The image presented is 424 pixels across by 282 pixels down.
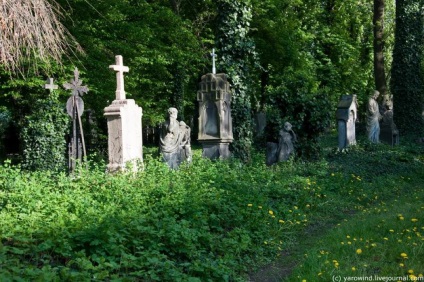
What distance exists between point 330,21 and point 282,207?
24529mm

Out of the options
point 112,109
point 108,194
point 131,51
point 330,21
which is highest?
point 330,21

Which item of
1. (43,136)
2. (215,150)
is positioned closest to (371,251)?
(215,150)

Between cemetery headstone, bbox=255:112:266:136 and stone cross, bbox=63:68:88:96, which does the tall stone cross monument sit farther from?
cemetery headstone, bbox=255:112:266:136

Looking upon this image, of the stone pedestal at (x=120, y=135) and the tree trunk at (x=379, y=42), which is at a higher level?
the tree trunk at (x=379, y=42)

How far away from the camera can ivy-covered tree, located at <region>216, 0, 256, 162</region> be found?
544 inches

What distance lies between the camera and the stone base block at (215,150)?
12172 mm

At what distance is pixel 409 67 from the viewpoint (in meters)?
21.1

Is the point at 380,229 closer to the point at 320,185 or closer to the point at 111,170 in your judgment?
the point at 320,185

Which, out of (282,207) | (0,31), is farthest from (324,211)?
(0,31)

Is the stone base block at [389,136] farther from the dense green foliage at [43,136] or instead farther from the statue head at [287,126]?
the dense green foliage at [43,136]

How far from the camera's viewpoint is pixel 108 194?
6.63 m

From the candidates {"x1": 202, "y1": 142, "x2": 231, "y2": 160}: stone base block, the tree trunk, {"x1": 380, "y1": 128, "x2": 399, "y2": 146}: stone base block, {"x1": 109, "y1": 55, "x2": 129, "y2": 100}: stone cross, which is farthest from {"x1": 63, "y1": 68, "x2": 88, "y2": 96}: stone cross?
the tree trunk

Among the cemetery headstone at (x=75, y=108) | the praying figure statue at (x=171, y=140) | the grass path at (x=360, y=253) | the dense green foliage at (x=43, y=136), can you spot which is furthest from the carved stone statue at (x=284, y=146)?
the dense green foliage at (x=43, y=136)

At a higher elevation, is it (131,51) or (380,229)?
(131,51)
